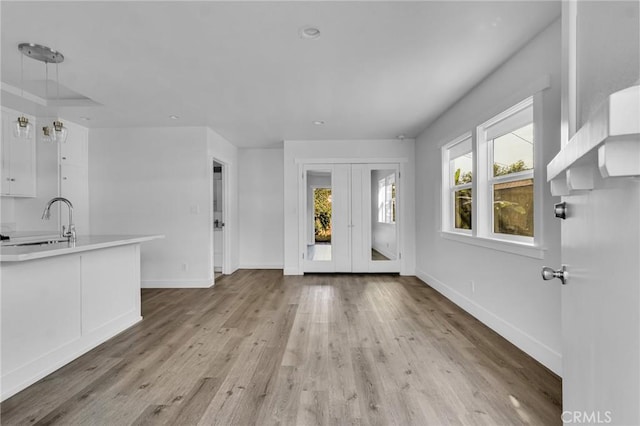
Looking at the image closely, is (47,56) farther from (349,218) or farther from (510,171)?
(349,218)

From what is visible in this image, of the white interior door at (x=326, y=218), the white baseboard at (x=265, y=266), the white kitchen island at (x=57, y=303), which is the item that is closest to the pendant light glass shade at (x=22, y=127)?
the white kitchen island at (x=57, y=303)

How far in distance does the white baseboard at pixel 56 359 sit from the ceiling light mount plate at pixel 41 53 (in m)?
2.27

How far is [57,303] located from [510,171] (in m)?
3.81

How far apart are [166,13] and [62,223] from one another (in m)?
3.89

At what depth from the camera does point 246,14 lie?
7.18 ft

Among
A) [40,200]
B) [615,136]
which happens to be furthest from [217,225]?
[615,136]

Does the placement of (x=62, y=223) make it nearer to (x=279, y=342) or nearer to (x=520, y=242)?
(x=279, y=342)

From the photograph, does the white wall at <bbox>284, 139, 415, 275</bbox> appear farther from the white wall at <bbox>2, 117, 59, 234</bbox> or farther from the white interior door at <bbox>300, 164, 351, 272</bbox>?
the white wall at <bbox>2, 117, 59, 234</bbox>

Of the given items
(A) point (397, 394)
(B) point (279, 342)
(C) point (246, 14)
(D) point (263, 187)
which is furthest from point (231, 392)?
(D) point (263, 187)

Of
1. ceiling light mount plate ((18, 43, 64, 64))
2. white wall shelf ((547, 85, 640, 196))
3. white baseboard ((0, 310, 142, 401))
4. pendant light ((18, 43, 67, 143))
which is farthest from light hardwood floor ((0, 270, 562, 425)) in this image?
ceiling light mount plate ((18, 43, 64, 64))

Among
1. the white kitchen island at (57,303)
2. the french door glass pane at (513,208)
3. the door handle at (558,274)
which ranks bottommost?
the white kitchen island at (57,303)

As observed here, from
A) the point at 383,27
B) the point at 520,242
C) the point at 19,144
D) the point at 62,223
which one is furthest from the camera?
the point at 62,223

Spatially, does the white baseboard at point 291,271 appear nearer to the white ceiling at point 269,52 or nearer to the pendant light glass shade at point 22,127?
the white ceiling at point 269,52

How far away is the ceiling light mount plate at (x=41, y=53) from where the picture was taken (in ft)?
8.46
